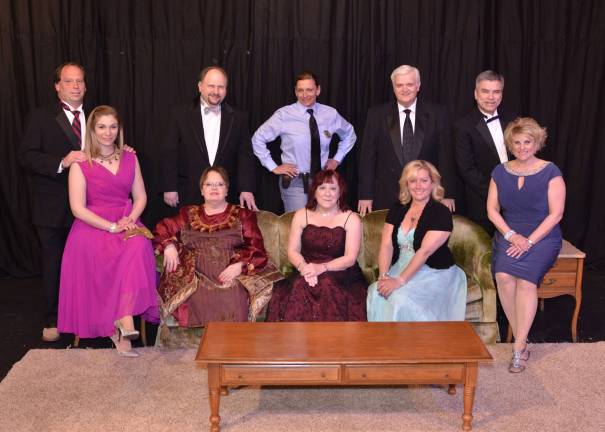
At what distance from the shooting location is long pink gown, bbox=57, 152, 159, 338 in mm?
4066

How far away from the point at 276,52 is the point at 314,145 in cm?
94

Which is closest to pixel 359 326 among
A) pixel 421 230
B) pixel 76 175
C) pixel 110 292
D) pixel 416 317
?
pixel 416 317

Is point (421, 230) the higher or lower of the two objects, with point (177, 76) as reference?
lower

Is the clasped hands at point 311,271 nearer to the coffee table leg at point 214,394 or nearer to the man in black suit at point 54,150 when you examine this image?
the coffee table leg at point 214,394

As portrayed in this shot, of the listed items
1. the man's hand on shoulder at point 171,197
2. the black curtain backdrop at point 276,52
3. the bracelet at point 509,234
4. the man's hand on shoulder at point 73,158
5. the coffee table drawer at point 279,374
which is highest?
the black curtain backdrop at point 276,52

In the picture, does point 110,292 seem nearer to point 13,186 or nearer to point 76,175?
point 76,175

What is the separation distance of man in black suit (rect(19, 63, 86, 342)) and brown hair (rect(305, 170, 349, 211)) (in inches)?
54.7

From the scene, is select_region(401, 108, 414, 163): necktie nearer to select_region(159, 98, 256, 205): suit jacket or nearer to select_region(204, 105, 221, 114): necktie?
select_region(159, 98, 256, 205): suit jacket

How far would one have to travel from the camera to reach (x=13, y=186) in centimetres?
556

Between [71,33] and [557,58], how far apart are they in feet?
11.8

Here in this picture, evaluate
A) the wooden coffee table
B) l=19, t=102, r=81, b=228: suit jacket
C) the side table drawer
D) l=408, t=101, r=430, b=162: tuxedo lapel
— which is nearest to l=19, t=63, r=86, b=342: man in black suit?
l=19, t=102, r=81, b=228: suit jacket

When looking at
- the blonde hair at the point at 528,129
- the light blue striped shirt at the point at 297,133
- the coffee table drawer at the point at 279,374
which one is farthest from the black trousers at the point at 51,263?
the blonde hair at the point at 528,129

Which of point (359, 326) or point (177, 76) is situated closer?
point (359, 326)

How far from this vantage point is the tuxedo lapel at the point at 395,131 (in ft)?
14.9
